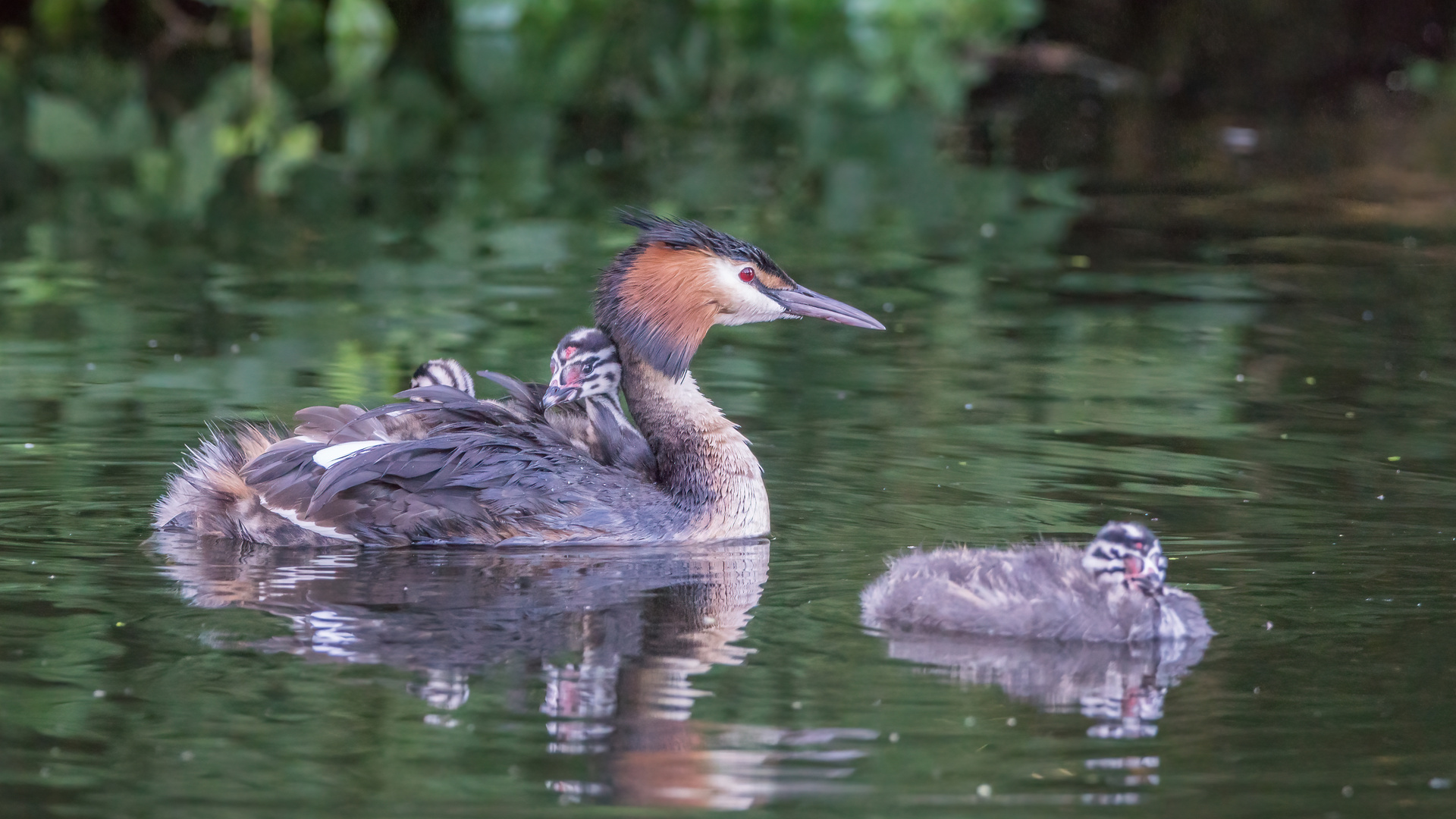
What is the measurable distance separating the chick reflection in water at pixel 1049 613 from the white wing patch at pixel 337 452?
206cm

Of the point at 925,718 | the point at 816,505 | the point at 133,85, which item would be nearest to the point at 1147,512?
the point at 816,505

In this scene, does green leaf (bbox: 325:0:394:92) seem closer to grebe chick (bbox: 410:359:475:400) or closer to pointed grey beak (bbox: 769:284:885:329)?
grebe chick (bbox: 410:359:475:400)

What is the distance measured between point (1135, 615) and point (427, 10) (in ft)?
89.8

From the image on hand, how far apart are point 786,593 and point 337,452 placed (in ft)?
5.80

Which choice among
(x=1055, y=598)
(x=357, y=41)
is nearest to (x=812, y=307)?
(x=1055, y=598)

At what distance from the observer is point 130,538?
7598mm

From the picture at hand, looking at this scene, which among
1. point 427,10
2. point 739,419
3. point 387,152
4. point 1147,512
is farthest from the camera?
point 427,10

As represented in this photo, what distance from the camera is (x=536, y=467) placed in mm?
7711

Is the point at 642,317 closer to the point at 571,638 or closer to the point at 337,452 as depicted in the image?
the point at 337,452

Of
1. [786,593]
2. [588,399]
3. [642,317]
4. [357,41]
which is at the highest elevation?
[357,41]

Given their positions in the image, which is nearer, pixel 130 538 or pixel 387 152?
pixel 130 538

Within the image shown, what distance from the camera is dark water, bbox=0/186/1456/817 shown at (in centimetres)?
532

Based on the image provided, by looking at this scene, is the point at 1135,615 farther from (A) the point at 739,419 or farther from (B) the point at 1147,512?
(A) the point at 739,419

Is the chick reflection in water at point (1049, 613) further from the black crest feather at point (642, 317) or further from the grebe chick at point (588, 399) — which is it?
the black crest feather at point (642, 317)
